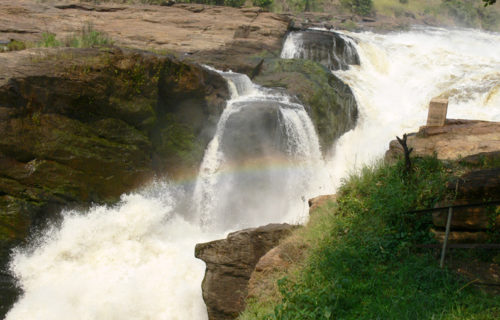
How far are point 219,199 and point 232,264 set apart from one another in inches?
160

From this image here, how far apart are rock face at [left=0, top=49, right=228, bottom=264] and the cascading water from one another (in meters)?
0.51

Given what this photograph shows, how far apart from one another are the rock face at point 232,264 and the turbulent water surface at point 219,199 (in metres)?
0.72

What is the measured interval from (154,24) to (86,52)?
388 inches

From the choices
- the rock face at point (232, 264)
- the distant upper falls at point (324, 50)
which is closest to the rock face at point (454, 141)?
the rock face at point (232, 264)

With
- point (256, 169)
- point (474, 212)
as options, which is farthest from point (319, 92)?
point (474, 212)

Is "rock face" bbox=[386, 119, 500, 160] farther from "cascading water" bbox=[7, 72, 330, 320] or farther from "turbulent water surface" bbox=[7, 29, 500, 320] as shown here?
"cascading water" bbox=[7, 72, 330, 320]

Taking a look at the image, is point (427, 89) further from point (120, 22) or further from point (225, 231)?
point (120, 22)

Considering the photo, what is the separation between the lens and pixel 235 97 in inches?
468

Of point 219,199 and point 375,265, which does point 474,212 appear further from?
point 219,199

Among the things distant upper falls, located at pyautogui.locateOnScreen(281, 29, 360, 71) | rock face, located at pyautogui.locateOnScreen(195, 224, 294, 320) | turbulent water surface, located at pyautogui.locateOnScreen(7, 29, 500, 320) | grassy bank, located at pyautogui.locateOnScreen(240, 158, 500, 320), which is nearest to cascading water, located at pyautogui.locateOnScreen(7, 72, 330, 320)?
turbulent water surface, located at pyautogui.locateOnScreen(7, 29, 500, 320)

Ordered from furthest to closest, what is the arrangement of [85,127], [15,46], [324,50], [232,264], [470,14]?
[470,14] → [324,50] → [15,46] → [85,127] → [232,264]

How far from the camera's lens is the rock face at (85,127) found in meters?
7.51

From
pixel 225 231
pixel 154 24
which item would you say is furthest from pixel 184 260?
pixel 154 24

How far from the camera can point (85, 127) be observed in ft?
28.3
